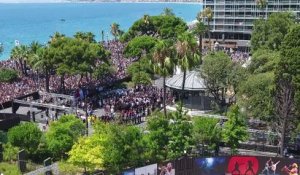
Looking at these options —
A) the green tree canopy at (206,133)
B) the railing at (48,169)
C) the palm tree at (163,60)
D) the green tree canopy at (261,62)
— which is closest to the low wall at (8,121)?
the railing at (48,169)

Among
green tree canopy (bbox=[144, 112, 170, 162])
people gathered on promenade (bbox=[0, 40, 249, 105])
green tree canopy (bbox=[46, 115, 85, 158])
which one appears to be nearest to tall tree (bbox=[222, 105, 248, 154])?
Answer: green tree canopy (bbox=[144, 112, 170, 162])

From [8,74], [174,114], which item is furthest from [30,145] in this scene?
[8,74]

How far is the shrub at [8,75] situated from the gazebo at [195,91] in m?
26.5

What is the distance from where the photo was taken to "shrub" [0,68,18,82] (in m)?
68.0

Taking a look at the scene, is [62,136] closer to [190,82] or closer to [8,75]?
[190,82]

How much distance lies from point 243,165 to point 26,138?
15.2 m

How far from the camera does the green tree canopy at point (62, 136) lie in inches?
1330

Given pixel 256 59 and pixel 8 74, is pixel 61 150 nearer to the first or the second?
pixel 256 59

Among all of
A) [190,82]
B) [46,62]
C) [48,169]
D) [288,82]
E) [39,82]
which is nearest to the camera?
[48,169]

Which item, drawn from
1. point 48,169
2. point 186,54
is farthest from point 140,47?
point 48,169

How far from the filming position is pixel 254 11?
351ft

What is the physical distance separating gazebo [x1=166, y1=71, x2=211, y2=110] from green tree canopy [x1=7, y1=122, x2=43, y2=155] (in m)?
21.2

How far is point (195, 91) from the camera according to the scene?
52.4 m

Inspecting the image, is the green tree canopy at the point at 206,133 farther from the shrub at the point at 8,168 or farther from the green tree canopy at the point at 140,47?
the green tree canopy at the point at 140,47
